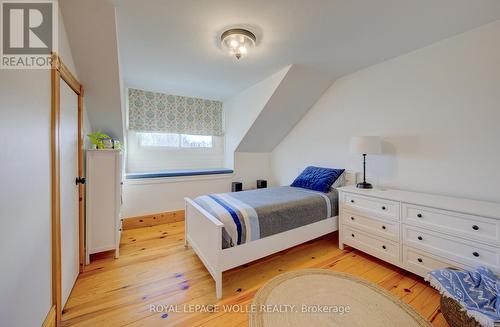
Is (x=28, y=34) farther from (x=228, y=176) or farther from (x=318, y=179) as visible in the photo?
(x=228, y=176)

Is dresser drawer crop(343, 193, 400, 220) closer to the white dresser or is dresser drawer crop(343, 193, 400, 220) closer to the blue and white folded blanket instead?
the white dresser

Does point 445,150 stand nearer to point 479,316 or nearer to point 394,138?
point 394,138

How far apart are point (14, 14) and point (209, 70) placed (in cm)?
182

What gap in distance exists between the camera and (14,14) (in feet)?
3.09

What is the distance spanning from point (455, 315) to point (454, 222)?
665mm

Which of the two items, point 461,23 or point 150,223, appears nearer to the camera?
point 461,23

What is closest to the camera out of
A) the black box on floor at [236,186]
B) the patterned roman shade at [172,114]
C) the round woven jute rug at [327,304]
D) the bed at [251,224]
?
the round woven jute rug at [327,304]

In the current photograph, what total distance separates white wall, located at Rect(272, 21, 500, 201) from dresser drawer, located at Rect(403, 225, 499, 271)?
23.3 inches

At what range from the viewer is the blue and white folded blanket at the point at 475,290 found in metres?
1.07

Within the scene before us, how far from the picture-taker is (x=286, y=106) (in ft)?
10.1

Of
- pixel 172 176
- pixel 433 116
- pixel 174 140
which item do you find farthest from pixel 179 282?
pixel 433 116

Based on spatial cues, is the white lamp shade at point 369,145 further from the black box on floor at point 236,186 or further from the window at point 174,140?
the window at point 174,140

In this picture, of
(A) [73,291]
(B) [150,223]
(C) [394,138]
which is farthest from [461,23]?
(B) [150,223]

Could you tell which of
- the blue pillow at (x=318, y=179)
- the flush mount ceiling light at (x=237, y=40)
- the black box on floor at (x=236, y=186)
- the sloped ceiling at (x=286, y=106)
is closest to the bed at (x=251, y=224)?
the blue pillow at (x=318, y=179)
